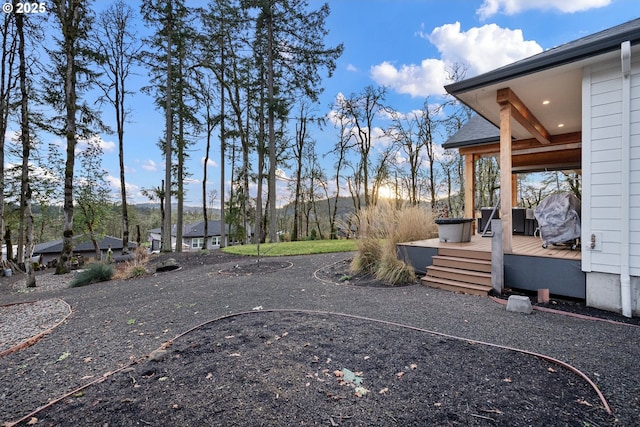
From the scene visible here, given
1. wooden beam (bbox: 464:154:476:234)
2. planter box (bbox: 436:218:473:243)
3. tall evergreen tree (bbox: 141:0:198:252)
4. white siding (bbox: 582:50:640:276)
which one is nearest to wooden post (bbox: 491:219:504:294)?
white siding (bbox: 582:50:640:276)

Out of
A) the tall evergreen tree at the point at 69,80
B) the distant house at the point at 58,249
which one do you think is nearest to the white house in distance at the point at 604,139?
the tall evergreen tree at the point at 69,80

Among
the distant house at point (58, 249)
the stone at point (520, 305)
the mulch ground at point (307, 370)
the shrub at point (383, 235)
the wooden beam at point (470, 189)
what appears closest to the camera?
the mulch ground at point (307, 370)

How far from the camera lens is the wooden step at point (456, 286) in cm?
391

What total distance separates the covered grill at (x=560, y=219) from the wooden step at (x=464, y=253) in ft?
3.09

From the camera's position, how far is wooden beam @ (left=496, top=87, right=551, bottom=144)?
3891 millimetres

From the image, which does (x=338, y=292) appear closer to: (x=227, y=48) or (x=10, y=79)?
(x=10, y=79)

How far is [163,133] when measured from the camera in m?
13.0

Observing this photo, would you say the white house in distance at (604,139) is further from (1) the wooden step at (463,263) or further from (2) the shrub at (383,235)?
(2) the shrub at (383,235)

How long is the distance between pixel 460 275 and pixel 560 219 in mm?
1625

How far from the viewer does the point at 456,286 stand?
13.6 ft

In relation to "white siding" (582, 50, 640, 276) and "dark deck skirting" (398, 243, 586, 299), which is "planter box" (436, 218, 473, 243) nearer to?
"dark deck skirting" (398, 243, 586, 299)

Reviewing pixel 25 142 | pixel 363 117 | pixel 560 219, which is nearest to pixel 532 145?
pixel 560 219

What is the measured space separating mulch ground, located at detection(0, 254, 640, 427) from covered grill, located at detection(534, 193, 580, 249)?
163 cm

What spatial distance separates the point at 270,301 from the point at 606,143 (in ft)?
14.2
